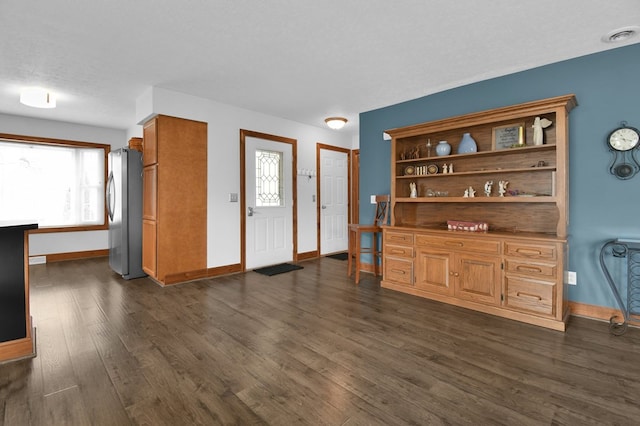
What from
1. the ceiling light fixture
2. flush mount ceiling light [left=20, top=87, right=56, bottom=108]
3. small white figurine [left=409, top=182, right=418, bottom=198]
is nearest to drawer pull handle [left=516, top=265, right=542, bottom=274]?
small white figurine [left=409, top=182, right=418, bottom=198]

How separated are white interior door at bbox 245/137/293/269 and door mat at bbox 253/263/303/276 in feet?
0.42

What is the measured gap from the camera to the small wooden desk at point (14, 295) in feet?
7.25

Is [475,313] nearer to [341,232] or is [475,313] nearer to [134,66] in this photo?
[341,232]

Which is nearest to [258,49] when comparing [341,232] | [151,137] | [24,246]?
[151,137]

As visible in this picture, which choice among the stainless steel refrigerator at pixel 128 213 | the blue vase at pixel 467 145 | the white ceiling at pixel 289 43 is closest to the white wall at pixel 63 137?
the white ceiling at pixel 289 43

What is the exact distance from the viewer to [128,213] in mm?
4484

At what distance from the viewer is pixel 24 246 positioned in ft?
7.63

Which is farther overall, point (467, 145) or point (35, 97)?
point (35, 97)

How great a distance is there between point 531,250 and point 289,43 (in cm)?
296

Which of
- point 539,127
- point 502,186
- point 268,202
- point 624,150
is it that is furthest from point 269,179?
point 624,150

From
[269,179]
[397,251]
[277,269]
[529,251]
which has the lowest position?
[277,269]

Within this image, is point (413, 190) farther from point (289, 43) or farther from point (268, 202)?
point (268, 202)

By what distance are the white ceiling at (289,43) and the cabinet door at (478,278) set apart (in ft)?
6.81

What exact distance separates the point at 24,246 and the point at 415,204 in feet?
13.3
